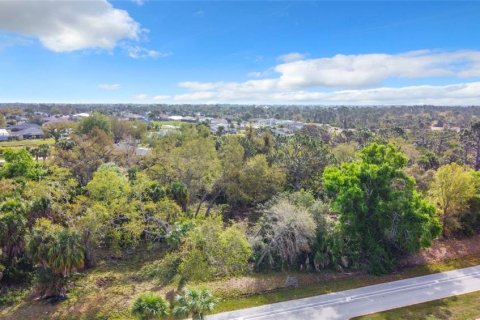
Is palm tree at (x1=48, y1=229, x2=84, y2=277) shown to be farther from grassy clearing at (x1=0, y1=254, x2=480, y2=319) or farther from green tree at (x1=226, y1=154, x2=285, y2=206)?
green tree at (x1=226, y1=154, x2=285, y2=206)

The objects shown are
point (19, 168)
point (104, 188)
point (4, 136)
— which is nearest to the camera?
point (104, 188)

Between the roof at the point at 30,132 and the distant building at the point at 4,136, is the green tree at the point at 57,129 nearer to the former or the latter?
the roof at the point at 30,132

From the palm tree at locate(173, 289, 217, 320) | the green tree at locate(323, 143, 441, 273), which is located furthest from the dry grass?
the palm tree at locate(173, 289, 217, 320)

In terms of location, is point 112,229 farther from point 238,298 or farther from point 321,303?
point 321,303

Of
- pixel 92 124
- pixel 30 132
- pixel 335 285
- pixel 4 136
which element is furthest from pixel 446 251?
pixel 30 132

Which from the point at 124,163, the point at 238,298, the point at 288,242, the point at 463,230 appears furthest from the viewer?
the point at 124,163

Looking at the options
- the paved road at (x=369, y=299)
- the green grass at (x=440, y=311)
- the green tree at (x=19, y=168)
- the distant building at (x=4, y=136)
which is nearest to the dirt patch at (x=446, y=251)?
the paved road at (x=369, y=299)

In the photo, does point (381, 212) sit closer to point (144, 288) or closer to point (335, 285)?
point (335, 285)

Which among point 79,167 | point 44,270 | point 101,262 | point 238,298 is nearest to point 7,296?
point 44,270
